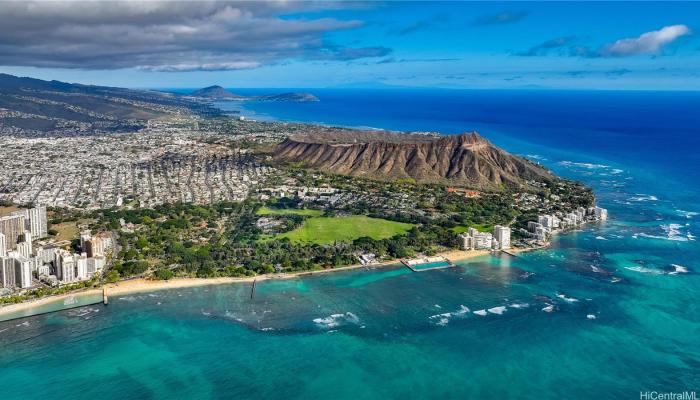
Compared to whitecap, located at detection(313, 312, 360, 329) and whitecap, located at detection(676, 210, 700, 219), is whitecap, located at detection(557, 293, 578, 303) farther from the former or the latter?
whitecap, located at detection(676, 210, 700, 219)

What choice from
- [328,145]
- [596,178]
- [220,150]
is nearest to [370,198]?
[328,145]

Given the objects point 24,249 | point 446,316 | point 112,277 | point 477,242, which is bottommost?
point 446,316

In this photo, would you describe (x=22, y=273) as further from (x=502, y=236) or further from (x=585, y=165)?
(x=585, y=165)

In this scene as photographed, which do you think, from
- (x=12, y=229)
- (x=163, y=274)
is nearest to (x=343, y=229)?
(x=163, y=274)

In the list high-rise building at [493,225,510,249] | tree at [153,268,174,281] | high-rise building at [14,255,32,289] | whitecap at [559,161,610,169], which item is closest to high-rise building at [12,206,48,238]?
high-rise building at [14,255,32,289]

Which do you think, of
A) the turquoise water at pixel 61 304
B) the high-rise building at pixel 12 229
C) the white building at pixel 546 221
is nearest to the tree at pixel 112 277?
the turquoise water at pixel 61 304

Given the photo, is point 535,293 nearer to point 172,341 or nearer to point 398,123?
point 172,341

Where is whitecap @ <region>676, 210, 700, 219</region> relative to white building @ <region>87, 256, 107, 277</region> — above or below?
above
